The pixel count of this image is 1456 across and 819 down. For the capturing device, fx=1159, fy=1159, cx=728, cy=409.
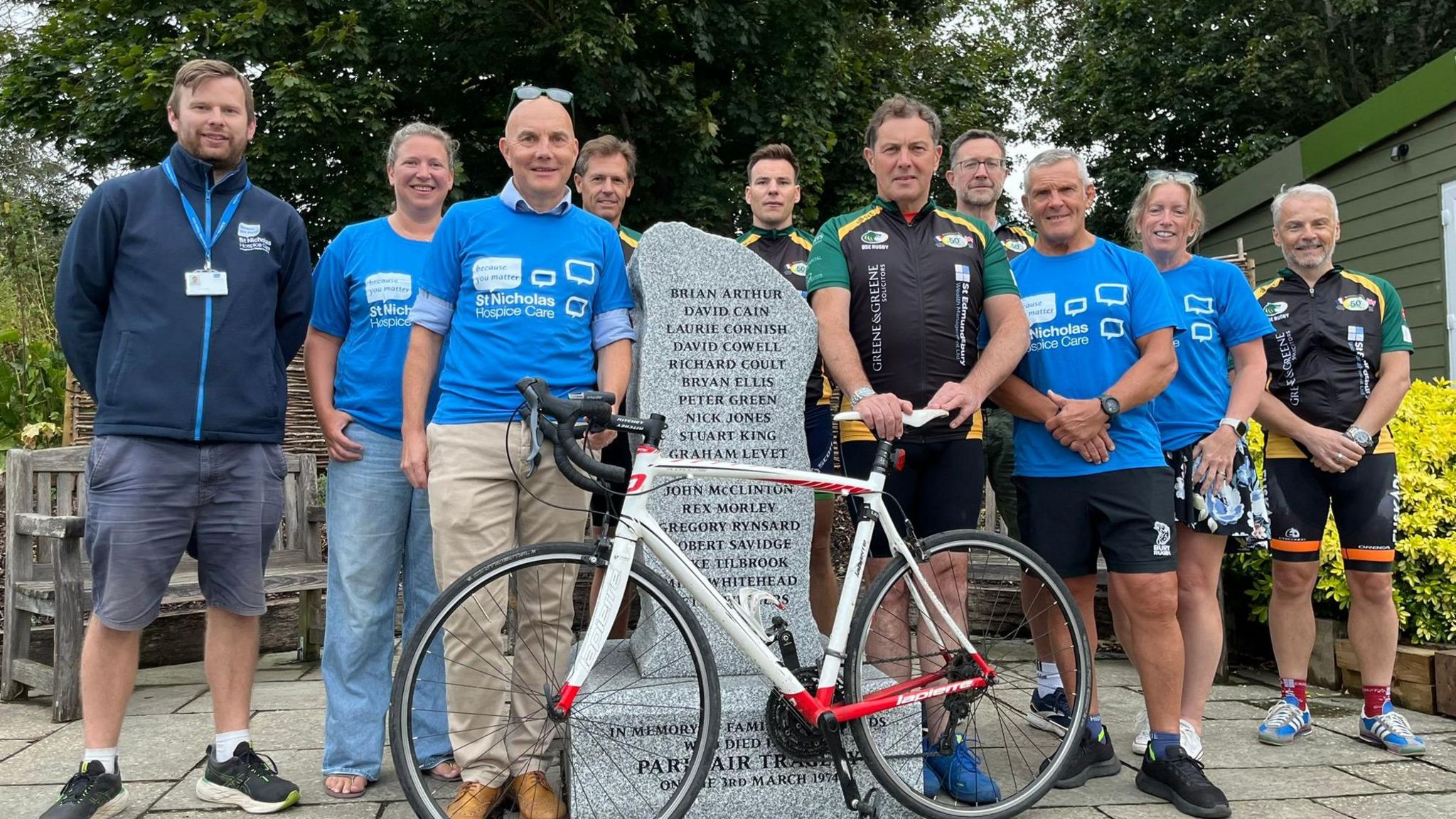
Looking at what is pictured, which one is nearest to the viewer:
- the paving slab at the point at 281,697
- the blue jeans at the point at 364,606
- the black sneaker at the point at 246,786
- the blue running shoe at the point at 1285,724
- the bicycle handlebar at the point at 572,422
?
the bicycle handlebar at the point at 572,422

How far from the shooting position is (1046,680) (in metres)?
4.15

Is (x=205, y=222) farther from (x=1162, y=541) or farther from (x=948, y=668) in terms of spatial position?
(x=1162, y=541)

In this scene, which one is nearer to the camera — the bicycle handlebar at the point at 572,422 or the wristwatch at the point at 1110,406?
the bicycle handlebar at the point at 572,422

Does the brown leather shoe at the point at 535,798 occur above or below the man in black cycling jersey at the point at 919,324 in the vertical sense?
below

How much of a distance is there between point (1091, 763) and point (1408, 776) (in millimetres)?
1018

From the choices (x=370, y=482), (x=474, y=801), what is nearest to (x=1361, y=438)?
(x=474, y=801)

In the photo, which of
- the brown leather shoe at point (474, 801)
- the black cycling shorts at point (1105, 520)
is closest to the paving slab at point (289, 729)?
the brown leather shoe at point (474, 801)

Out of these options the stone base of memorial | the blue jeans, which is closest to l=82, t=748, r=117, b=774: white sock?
the blue jeans

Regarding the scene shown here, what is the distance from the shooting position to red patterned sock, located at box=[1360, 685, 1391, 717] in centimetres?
412

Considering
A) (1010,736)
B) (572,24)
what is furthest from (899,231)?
(572,24)

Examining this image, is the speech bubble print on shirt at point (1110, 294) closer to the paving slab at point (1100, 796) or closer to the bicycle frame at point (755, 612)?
the bicycle frame at point (755, 612)

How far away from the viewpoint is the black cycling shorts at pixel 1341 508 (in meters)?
4.20

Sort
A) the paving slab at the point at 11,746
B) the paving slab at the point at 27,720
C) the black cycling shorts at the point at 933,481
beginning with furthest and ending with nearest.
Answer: the paving slab at the point at 27,720
the paving slab at the point at 11,746
the black cycling shorts at the point at 933,481

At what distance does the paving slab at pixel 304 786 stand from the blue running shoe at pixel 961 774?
1.64m
